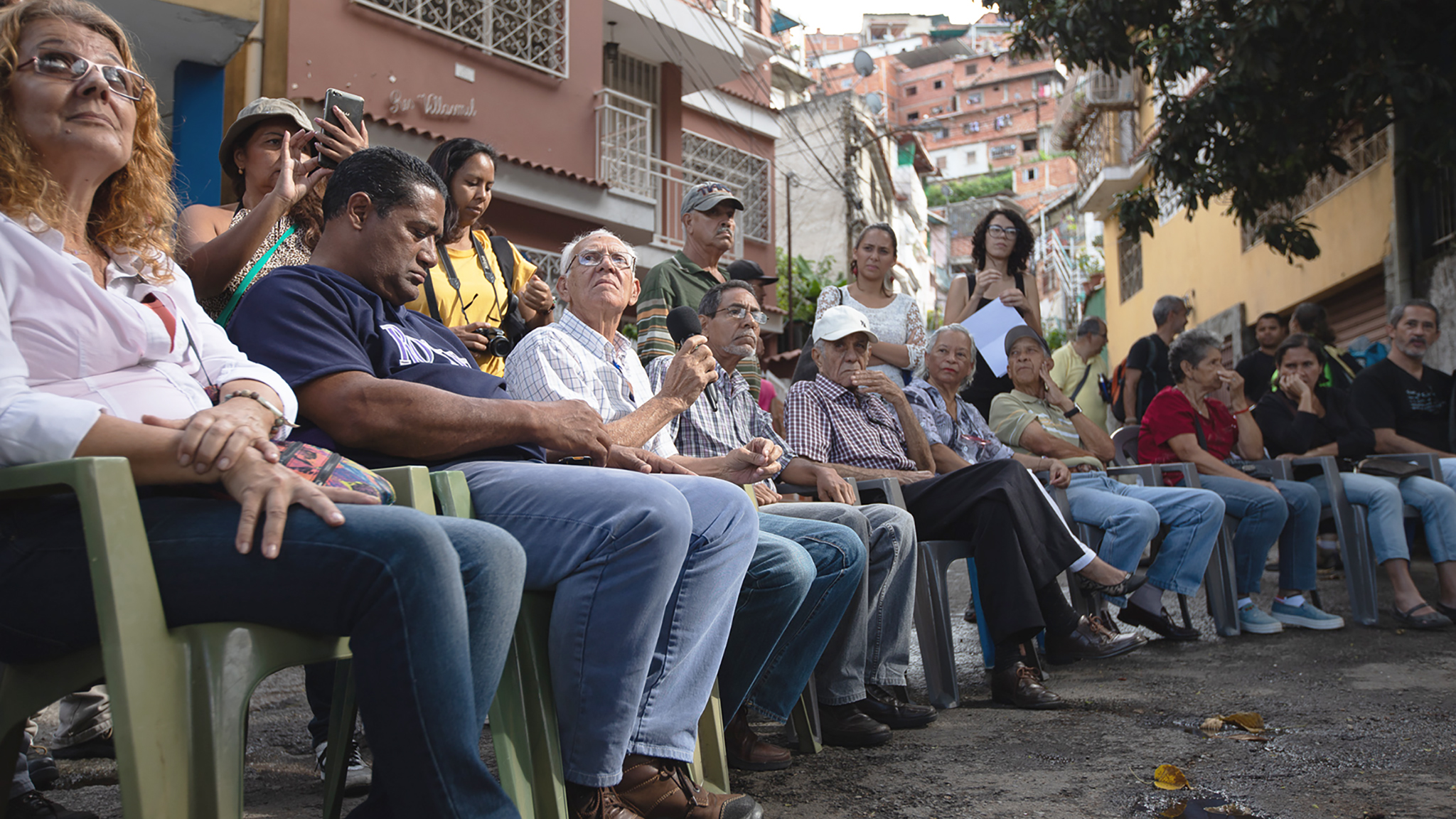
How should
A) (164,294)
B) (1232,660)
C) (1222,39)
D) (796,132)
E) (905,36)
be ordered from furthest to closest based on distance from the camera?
(905,36)
(796,132)
(1222,39)
(1232,660)
(164,294)

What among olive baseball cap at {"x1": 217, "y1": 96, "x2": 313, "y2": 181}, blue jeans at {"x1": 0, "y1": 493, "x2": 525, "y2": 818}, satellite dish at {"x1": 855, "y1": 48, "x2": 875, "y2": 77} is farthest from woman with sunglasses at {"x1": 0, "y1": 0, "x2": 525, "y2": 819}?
satellite dish at {"x1": 855, "y1": 48, "x2": 875, "y2": 77}

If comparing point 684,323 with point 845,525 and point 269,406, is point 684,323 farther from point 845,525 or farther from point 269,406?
point 269,406

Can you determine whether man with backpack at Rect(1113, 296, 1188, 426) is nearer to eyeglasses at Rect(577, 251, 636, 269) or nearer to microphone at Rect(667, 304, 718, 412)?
microphone at Rect(667, 304, 718, 412)

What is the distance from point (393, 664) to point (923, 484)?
295 centimetres

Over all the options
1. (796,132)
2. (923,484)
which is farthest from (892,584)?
(796,132)

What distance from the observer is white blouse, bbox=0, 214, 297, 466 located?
168 centimetres

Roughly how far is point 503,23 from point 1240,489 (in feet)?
29.3

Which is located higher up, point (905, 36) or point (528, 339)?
point (905, 36)

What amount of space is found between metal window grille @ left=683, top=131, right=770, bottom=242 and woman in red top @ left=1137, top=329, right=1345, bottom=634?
1110cm

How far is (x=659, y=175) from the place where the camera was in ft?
44.4

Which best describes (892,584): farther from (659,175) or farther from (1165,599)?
(659,175)

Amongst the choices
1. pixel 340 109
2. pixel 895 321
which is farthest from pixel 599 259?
pixel 895 321

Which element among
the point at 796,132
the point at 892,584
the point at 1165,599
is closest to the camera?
the point at 892,584

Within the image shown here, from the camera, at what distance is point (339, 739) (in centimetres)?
225
